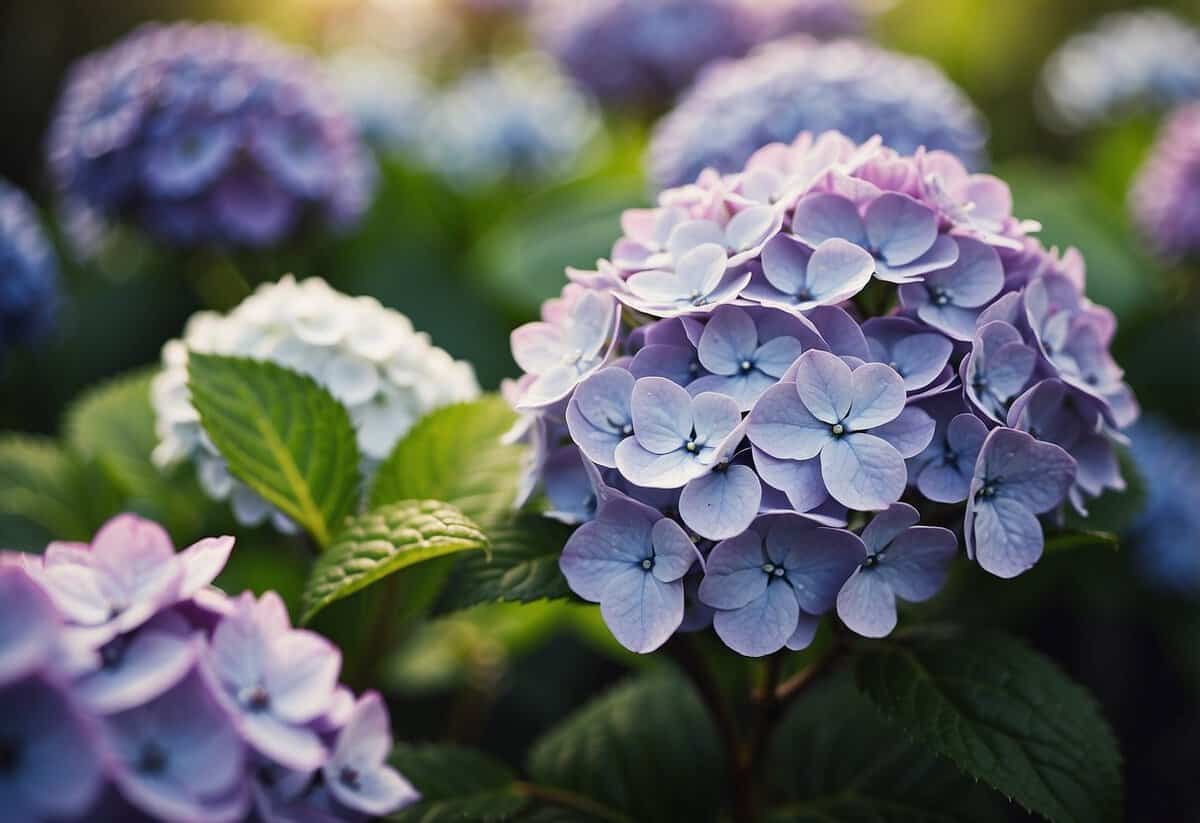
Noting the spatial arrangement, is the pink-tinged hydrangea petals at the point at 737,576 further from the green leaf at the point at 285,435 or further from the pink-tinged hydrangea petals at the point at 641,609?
the green leaf at the point at 285,435

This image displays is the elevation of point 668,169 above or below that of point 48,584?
below

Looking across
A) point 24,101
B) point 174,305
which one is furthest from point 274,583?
point 24,101

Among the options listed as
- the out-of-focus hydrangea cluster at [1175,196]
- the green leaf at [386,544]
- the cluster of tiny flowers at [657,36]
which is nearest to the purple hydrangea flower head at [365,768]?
the green leaf at [386,544]

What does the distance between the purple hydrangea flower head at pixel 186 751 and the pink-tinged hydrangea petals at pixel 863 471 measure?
0.37 metres

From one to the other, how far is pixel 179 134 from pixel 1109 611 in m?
1.44

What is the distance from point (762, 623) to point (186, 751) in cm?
34

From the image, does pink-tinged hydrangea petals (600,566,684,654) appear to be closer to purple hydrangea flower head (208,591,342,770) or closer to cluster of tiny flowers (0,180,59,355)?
purple hydrangea flower head (208,591,342,770)

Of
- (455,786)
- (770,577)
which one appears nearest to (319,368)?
(455,786)

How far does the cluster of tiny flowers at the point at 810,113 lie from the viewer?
4.64ft

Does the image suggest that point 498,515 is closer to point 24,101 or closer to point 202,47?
point 202,47

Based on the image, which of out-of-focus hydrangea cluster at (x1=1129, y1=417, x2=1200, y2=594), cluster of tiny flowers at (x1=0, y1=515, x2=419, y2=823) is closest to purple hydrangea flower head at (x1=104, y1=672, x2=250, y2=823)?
cluster of tiny flowers at (x1=0, y1=515, x2=419, y2=823)

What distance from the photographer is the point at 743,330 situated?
0.75m

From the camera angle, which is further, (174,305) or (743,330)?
(174,305)

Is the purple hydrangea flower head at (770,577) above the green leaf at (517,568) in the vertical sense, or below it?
above
